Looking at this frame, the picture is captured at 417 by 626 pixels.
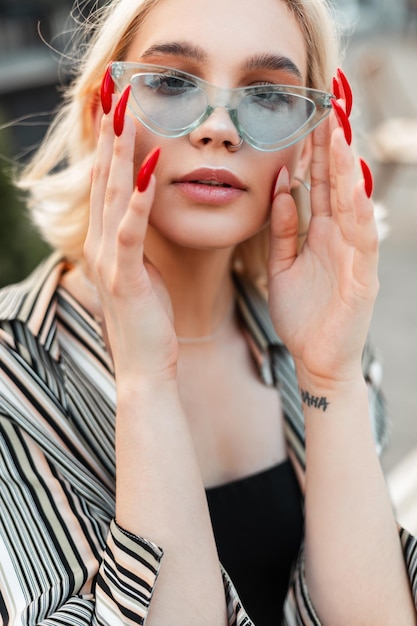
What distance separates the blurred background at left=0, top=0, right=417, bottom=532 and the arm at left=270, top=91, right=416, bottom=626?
1.85 ft

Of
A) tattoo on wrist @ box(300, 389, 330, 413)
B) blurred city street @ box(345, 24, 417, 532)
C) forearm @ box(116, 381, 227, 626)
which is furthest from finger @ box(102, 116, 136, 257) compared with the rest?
blurred city street @ box(345, 24, 417, 532)

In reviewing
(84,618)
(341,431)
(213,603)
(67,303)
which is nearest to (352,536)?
(341,431)

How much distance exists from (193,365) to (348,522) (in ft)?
2.05

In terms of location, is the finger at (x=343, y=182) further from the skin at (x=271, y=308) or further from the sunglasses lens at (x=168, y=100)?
the sunglasses lens at (x=168, y=100)

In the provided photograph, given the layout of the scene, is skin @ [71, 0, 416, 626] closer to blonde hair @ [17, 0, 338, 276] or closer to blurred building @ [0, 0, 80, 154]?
blonde hair @ [17, 0, 338, 276]

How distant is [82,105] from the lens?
198 cm

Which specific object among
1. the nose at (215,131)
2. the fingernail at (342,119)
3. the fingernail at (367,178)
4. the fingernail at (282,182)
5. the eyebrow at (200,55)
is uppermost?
the eyebrow at (200,55)

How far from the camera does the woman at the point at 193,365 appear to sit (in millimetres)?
1507

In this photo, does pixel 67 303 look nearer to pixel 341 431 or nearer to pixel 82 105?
pixel 82 105

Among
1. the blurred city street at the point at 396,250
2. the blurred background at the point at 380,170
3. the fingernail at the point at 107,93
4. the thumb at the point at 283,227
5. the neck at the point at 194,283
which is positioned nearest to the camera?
the fingernail at the point at 107,93

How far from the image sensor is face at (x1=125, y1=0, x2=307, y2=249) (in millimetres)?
1612

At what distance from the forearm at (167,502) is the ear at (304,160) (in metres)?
0.77

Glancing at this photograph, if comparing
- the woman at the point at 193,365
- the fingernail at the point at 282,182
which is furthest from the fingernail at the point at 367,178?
the fingernail at the point at 282,182

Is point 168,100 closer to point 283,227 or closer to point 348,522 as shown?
point 283,227
